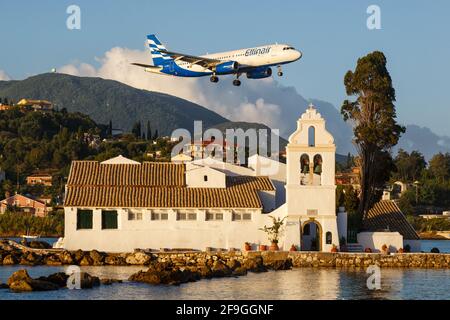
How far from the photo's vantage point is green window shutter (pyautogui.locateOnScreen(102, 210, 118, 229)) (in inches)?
2178

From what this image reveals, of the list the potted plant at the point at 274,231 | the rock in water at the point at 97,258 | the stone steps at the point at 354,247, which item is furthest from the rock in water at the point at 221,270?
the stone steps at the point at 354,247

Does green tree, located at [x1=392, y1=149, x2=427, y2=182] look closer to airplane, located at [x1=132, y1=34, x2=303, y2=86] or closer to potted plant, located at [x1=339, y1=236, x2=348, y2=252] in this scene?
airplane, located at [x1=132, y1=34, x2=303, y2=86]

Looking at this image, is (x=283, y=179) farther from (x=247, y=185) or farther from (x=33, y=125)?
(x=33, y=125)

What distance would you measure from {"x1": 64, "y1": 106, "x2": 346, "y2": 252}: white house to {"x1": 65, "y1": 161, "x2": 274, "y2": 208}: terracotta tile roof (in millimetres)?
49

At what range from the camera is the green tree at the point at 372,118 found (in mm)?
58719

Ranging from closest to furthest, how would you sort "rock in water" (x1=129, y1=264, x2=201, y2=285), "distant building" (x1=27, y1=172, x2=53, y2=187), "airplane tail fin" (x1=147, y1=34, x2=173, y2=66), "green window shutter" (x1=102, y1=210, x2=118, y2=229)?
1. "rock in water" (x1=129, y1=264, x2=201, y2=285)
2. "green window shutter" (x1=102, y1=210, x2=118, y2=229)
3. "airplane tail fin" (x1=147, y1=34, x2=173, y2=66)
4. "distant building" (x1=27, y1=172, x2=53, y2=187)

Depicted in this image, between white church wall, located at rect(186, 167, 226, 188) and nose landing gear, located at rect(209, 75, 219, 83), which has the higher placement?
nose landing gear, located at rect(209, 75, 219, 83)

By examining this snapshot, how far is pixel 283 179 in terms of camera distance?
63.2 meters

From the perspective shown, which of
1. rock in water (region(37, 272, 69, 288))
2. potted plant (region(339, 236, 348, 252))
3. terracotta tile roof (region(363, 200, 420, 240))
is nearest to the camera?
rock in water (region(37, 272, 69, 288))

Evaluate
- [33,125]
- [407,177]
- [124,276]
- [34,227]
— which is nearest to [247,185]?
[124,276]

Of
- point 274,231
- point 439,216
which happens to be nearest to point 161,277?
point 274,231

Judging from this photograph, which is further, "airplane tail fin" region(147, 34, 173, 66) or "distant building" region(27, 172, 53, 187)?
"distant building" region(27, 172, 53, 187)

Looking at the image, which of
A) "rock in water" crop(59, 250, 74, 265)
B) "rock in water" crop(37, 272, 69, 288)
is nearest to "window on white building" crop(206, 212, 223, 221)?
"rock in water" crop(59, 250, 74, 265)
